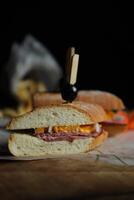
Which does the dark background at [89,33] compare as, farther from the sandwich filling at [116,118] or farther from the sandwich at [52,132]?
the sandwich at [52,132]

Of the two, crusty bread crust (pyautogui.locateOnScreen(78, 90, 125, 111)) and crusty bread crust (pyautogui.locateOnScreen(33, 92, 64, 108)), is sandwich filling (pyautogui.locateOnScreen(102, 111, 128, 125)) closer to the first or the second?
crusty bread crust (pyautogui.locateOnScreen(78, 90, 125, 111))

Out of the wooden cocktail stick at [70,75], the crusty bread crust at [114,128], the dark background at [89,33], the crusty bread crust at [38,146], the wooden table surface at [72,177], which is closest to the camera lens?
the wooden table surface at [72,177]

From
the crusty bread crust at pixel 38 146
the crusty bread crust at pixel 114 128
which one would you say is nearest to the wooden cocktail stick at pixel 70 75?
the crusty bread crust at pixel 38 146

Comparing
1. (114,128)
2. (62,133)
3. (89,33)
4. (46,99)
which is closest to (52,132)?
(62,133)

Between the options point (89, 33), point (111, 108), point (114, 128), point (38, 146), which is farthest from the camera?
point (89, 33)

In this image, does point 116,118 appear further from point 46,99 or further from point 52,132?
point 52,132
